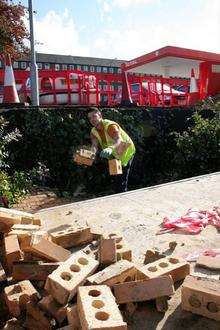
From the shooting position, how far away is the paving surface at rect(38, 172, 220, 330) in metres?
2.89

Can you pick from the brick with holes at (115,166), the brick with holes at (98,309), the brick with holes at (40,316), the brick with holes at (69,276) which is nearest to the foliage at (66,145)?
the brick with holes at (115,166)

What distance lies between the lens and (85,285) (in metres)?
3.02

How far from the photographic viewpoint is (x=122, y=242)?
12.4 ft

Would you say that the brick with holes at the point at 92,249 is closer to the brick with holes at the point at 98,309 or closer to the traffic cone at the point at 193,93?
the brick with holes at the point at 98,309

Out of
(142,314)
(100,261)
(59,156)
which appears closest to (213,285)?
(142,314)

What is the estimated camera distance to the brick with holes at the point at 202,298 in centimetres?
277

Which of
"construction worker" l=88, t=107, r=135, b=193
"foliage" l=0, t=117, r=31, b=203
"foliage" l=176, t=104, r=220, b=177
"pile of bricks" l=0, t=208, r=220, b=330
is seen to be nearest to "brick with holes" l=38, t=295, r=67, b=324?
"pile of bricks" l=0, t=208, r=220, b=330

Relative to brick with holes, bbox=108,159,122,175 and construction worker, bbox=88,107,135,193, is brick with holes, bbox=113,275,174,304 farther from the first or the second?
construction worker, bbox=88,107,135,193

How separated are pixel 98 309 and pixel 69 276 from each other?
547 mm

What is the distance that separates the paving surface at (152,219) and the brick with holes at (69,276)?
456mm

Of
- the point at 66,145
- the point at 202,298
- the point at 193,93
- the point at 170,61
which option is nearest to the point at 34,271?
the point at 202,298

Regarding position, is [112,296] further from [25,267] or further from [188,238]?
[188,238]

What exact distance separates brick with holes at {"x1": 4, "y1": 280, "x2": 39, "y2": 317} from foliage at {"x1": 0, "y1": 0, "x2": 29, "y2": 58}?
1433 centimetres

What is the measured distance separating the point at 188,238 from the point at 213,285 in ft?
4.91
